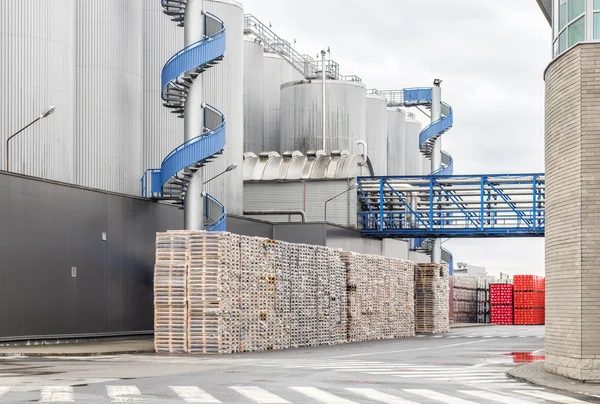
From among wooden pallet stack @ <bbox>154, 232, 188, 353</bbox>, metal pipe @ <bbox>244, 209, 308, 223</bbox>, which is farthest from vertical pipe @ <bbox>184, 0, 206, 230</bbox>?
metal pipe @ <bbox>244, 209, 308, 223</bbox>

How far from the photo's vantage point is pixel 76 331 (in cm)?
3412

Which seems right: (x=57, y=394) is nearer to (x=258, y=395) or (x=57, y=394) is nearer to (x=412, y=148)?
(x=258, y=395)

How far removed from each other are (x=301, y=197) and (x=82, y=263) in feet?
84.6

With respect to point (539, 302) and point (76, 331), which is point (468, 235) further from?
point (76, 331)

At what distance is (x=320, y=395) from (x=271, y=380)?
10.4 feet

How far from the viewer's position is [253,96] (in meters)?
68.5

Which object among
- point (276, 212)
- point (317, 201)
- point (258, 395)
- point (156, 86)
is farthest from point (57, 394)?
point (317, 201)

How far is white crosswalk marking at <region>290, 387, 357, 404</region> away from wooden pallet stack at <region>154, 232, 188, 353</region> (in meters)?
13.8

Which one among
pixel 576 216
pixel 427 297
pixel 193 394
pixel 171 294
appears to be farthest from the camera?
pixel 427 297

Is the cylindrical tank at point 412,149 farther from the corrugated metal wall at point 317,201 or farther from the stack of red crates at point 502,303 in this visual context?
the corrugated metal wall at point 317,201

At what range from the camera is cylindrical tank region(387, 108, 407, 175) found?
8350 cm

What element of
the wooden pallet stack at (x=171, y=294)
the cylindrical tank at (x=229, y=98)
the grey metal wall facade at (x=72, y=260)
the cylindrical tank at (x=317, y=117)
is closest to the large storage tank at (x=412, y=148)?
the cylindrical tank at (x=317, y=117)

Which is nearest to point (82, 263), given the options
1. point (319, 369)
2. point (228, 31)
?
point (319, 369)

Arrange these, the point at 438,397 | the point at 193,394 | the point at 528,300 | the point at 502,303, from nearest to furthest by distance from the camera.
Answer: the point at 193,394 < the point at 438,397 < the point at 528,300 < the point at 502,303
